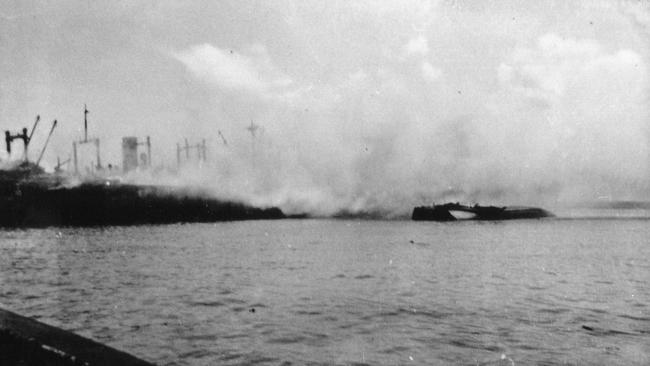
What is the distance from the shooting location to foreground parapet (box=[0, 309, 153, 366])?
5.80 meters

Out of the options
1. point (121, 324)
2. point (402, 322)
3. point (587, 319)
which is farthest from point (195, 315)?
point (587, 319)

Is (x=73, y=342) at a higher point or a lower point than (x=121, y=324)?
higher

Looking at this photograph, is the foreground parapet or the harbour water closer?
the foreground parapet

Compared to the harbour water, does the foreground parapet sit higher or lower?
higher

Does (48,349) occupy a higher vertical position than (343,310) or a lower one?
higher

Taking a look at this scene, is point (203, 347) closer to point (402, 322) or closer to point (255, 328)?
point (255, 328)

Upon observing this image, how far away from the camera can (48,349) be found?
625cm

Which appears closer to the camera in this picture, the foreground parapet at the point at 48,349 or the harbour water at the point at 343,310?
the foreground parapet at the point at 48,349

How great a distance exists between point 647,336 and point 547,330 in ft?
13.0

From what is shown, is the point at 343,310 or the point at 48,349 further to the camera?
the point at 343,310

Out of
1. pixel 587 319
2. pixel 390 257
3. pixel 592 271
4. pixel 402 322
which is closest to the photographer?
pixel 402 322

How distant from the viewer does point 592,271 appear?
55.3m

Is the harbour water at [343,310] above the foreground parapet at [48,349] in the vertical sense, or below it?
below

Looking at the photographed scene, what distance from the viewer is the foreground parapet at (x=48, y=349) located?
5.80 metres
